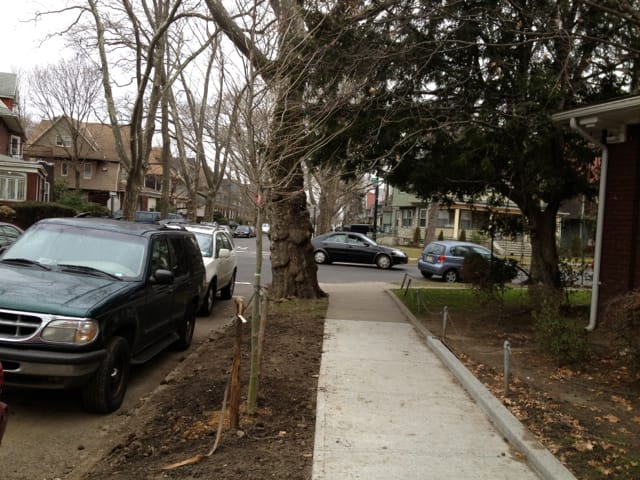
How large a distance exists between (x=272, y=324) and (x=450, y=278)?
13.2 metres

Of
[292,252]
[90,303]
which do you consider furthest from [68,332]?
[292,252]

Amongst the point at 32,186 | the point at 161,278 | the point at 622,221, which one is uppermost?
the point at 32,186

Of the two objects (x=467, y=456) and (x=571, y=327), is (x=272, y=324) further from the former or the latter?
(x=467, y=456)

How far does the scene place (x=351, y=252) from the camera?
25.6 m

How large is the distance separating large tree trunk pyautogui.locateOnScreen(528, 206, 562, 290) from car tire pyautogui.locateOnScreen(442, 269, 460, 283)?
34.0 feet

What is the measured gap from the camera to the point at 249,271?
20.7m

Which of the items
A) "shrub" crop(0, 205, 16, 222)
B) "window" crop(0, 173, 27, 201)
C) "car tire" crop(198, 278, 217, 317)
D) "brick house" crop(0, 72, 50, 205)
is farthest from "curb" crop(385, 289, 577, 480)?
"window" crop(0, 173, 27, 201)

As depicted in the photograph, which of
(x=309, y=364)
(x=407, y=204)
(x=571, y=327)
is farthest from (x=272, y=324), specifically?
(x=407, y=204)

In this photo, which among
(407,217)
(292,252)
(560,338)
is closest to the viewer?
(560,338)

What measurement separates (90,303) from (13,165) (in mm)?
32246

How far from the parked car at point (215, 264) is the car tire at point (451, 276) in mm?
9960

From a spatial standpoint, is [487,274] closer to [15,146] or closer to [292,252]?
[292,252]

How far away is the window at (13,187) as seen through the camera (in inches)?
1324

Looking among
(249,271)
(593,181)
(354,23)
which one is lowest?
(249,271)
